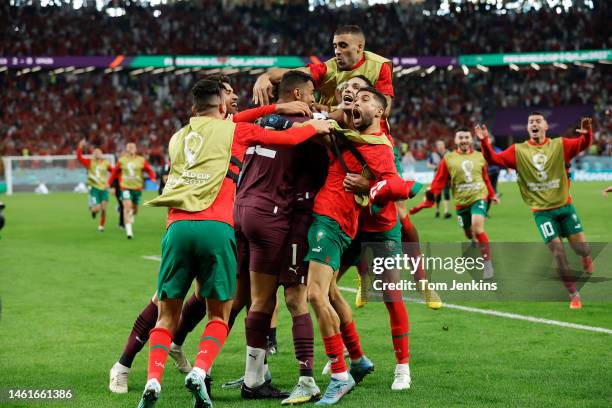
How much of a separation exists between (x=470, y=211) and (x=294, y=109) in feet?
24.7

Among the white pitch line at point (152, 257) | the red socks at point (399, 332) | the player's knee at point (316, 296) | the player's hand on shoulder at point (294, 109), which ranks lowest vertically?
the white pitch line at point (152, 257)

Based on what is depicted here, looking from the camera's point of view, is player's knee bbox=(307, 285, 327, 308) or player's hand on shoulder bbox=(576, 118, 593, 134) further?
player's hand on shoulder bbox=(576, 118, 593, 134)

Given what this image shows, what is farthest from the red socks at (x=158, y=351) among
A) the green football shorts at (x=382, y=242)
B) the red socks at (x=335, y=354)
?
the green football shorts at (x=382, y=242)

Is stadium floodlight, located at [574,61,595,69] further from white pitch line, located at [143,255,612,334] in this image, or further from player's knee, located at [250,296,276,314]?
player's knee, located at [250,296,276,314]

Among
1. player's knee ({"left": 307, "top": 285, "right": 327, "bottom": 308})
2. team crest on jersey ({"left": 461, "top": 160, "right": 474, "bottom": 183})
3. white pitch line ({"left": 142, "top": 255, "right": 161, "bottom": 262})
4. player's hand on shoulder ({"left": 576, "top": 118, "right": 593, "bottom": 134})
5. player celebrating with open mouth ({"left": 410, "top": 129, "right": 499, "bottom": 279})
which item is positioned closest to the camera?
player's knee ({"left": 307, "top": 285, "right": 327, "bottom": 308})

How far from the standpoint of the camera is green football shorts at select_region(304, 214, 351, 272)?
634cm

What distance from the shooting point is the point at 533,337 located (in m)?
8.60

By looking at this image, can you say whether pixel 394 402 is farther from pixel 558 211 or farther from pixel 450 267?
pixel 558 211

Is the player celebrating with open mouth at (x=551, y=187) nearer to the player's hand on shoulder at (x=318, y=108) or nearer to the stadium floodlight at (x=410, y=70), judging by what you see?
the player's hand on shoulder at (x=318, y=108)

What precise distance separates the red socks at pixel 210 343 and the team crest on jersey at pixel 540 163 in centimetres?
592

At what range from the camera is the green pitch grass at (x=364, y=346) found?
6.39 meters

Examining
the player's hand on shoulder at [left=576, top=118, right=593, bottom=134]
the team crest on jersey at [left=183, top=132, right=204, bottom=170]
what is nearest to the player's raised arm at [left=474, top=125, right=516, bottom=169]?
the player's hand on shoulder at [left=576, top=118, right=593, bottom=134]

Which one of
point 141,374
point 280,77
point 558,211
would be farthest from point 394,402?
point 558,211

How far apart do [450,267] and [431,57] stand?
48.1 m
